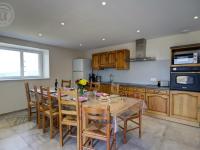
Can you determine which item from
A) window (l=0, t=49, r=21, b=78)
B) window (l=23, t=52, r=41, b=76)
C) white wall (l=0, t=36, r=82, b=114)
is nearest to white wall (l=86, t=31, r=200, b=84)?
white wall (l=0, t=36, r=82, b=114)

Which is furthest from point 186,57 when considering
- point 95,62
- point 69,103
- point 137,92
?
point 95,62

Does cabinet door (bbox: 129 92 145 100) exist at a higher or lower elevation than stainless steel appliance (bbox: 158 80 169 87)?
lower

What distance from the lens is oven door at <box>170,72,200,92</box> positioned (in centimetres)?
307

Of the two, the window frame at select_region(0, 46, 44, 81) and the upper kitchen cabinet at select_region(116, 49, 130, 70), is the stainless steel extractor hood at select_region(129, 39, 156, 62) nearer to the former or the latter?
the upper kitchen cabinet at select_region(116, 49, 130, 70)

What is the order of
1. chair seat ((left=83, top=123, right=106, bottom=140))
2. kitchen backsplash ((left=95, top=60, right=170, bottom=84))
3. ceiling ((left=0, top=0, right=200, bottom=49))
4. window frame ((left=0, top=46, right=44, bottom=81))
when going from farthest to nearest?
1. window frame ((left=0, top=46, right=44, bottom=81))
2. kitchen backsplash ((left=95, top=60, right=170, bottom=84))
3. ceiling ((left=0, top=0, right=200, bottom=49))
4. chair seat ((left=83, top=123, right=106, bottom=140))

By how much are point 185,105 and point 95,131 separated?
8.51ft

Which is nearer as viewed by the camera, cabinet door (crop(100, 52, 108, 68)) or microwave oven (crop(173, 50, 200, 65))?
microwave oven (crop(173, 50, 200, 65))

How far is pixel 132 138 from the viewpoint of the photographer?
2574mm

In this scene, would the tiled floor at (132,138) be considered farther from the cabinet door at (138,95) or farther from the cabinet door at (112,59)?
the cabinet door at (112,59)

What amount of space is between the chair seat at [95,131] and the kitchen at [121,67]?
0.30 ft

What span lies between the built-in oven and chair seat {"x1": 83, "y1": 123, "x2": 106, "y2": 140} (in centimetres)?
245

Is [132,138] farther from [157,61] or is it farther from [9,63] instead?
[9,63]

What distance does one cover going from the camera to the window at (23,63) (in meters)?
4.07

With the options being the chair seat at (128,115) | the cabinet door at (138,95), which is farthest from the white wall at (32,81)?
the chair seat at (128,115)
